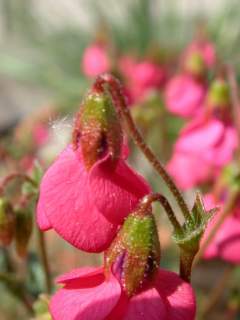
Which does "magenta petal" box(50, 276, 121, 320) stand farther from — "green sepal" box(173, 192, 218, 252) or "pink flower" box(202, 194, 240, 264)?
"pink flower" box(202, 194, 240, 264)

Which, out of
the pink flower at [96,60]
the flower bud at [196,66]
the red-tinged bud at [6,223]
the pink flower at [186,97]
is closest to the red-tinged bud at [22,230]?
the red-tinged bud at [6,223]

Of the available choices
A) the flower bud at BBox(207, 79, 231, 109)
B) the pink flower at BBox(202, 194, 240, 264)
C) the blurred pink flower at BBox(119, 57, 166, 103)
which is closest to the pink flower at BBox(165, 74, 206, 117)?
the flower bud at BBox(207, 79, 231, 109)

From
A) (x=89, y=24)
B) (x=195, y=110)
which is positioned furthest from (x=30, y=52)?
(x=195, y=110)

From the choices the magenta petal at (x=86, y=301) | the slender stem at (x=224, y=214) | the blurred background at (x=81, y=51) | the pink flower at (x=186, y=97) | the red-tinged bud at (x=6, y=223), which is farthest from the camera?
the blurred background at (x=81, y=51)

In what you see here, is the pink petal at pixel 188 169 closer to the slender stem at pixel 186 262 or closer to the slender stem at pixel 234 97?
the slender stem at pixel 234 97

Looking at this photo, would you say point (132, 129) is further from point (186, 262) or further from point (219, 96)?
point (219, 96)

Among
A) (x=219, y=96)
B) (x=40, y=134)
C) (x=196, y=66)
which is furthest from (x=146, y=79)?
(x=219, y=96)

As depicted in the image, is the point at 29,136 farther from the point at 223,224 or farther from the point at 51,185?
the point at 51,185
